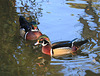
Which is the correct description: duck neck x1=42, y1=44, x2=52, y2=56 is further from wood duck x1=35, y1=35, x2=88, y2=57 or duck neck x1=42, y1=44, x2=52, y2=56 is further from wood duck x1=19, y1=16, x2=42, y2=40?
wood duck x1=19, y1=16, x2=42, y2=40

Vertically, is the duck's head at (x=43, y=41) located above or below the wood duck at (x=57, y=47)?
above

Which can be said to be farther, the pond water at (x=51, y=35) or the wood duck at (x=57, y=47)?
the wood duck at (x=57, y=47)

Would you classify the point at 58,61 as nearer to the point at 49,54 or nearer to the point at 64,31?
the point at 49,54

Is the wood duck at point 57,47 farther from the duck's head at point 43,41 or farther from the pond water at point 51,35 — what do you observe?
the pond water at point 51,35

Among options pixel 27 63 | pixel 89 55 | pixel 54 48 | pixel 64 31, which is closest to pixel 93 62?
pixel 89 55

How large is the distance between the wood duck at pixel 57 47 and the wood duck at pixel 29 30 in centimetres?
120

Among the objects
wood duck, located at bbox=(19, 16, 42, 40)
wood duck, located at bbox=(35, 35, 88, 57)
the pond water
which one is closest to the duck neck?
wood duck, located at bbox=(35, 35, 88, 57)

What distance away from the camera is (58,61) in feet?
25.3

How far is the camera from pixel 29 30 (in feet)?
32.2

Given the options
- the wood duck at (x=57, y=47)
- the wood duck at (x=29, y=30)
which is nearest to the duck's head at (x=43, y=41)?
the wood duck at (x=57, y=47)

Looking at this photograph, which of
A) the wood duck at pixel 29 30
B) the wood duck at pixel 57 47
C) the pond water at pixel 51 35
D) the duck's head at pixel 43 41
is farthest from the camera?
the wood duck at pixel 29 30

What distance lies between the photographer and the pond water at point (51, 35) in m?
7.13

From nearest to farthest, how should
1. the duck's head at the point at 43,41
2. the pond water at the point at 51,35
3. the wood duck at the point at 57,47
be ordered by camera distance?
1. the pond water at the point at 51,35
2. the wood duck at the point at 57,47
3. the duck's head at the point at 43,41

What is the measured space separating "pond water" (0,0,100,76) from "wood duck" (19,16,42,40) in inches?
8.5
